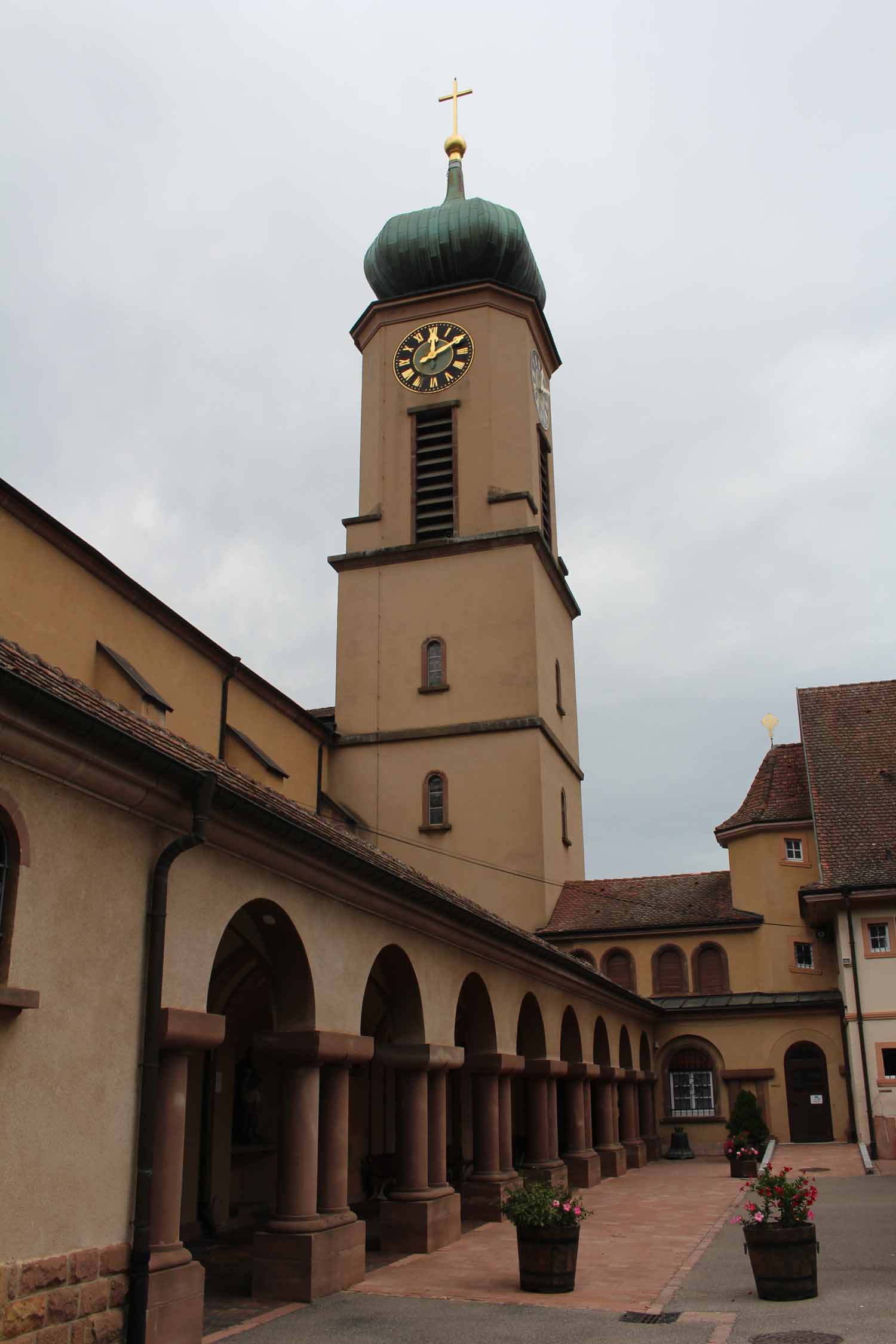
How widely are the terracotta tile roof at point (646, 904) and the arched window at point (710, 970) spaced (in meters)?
0.81

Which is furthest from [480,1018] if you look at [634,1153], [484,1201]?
[634,1153]

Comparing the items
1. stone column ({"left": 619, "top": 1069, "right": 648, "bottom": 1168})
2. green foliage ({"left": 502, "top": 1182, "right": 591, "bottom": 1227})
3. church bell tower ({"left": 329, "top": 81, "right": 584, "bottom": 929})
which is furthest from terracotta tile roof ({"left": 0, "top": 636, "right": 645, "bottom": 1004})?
church bell tower ({"left": 329, "top": 81, "right": 584, "bottom": 929})

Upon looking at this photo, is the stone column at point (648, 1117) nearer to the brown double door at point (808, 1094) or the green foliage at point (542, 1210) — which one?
the brown double door at point (808, 1094)

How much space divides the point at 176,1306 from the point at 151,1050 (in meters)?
1.90

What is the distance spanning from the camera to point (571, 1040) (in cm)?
2508

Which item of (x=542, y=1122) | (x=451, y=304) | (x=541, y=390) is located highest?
(x=451, y=304)

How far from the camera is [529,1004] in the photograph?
70.8ft

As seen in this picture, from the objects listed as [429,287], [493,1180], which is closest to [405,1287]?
[493,1180]

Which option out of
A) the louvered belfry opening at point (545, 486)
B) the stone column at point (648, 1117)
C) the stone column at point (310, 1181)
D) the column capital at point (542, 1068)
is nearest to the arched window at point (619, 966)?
the stone column at point (648, 1117)

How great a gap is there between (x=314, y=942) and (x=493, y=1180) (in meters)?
7.81

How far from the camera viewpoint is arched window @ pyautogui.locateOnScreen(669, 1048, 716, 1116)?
112 ft

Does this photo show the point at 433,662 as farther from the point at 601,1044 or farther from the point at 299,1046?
the point at 299,1046

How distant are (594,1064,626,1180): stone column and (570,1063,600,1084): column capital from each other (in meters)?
0.89

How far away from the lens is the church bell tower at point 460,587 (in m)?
34.5
